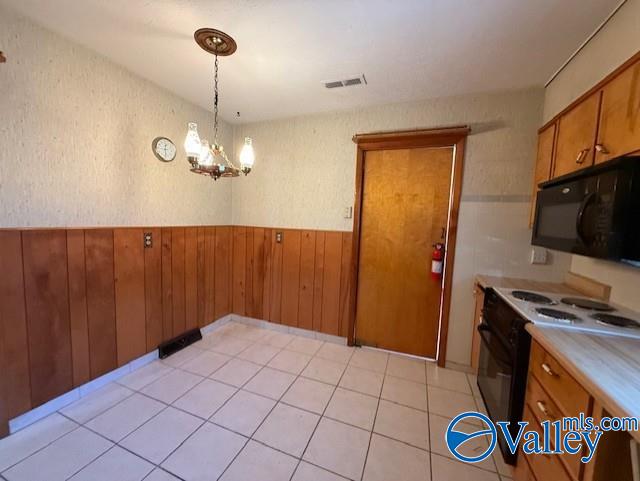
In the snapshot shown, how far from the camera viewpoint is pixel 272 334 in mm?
2895

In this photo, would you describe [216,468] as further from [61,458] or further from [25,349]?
[25,349]

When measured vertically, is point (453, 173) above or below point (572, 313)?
above

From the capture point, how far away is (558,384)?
0.97 m

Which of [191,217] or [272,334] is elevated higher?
[191,217]

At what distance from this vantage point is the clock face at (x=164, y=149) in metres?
2.18

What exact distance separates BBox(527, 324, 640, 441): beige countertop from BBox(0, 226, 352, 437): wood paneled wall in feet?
5.68

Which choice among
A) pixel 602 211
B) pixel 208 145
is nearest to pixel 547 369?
pixel 602 211

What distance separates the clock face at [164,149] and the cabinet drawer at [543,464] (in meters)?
3.02

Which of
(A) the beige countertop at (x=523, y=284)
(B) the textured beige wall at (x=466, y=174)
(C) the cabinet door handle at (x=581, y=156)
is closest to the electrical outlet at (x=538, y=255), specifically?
(B) the textured beige wall at (x=466, y=174)

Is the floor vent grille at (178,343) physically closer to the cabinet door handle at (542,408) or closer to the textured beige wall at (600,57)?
the cabinet door handle at (542,408)

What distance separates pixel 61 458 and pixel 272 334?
5.78 feet

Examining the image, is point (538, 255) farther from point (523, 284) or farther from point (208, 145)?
point (208, 145)

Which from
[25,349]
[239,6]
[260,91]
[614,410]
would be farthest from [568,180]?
[25,349]

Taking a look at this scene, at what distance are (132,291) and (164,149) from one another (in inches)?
49.1
